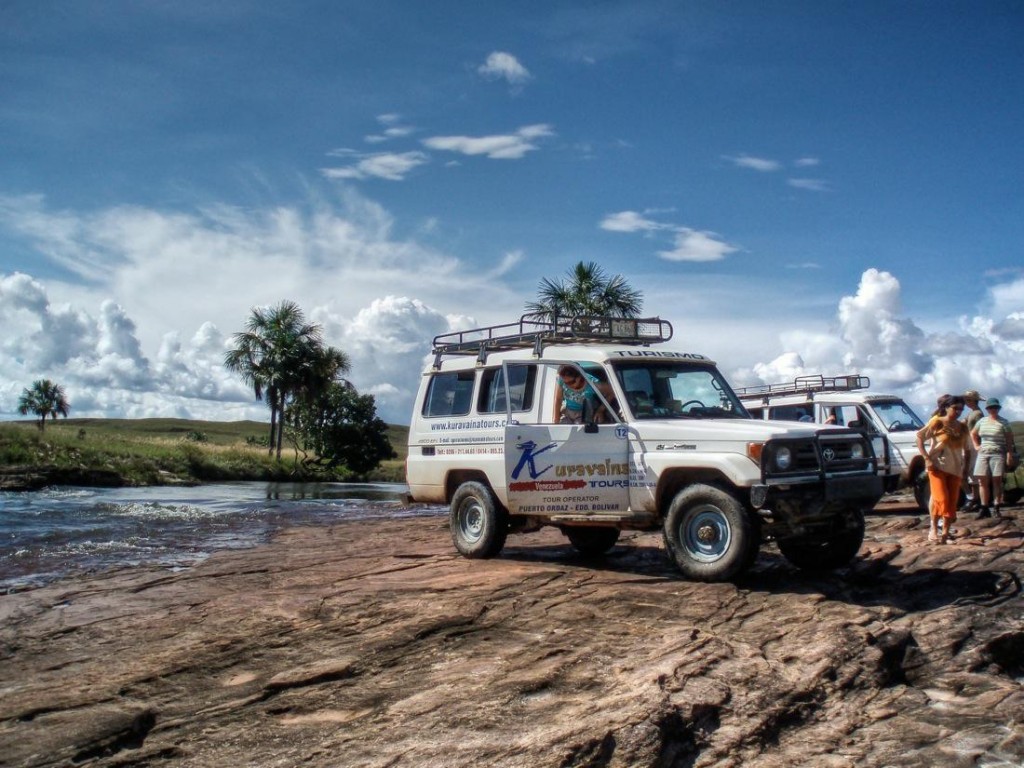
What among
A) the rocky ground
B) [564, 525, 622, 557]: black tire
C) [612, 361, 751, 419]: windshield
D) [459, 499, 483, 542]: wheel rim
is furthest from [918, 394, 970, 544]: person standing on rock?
[459, 499, 483, 542]: wheel rim

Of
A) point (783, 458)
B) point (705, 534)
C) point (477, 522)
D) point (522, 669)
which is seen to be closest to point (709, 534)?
point (705, 534)

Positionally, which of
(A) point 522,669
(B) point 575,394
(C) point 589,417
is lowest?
(A) point 522,669

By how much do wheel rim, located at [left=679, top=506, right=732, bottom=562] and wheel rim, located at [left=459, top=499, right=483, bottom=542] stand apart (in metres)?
2.72

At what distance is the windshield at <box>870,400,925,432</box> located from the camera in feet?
50.7

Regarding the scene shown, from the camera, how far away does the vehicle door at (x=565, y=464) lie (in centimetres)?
870

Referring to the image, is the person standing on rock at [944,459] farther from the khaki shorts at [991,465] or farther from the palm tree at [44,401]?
the palm tree at [44,401]

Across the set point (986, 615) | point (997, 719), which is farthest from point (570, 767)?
point (986, 615)

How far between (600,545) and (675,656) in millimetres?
4615

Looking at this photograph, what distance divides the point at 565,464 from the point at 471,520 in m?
Answer: 1.65

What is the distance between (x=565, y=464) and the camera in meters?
9.09

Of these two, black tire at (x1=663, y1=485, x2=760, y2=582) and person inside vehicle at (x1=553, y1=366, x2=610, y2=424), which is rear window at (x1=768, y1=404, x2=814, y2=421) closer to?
person inside vehicle at (x1=553, y1=366, x2=610, y2=424)

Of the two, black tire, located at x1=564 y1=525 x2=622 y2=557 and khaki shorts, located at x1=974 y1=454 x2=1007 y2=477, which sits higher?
khaki shorts, located at x1=974 y1=454 x2=1007 y2=477

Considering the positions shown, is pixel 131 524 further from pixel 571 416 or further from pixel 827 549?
pixel 827 549

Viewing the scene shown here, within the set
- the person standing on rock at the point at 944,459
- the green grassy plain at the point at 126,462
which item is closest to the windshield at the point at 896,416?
the person standing on rock at the point at 944,459
